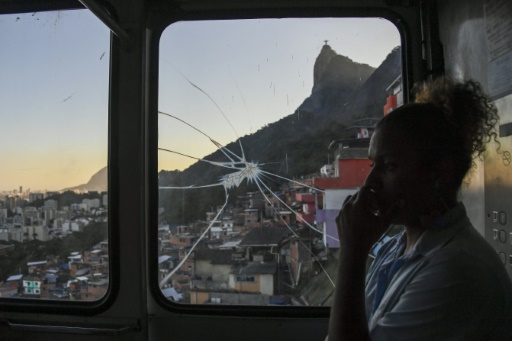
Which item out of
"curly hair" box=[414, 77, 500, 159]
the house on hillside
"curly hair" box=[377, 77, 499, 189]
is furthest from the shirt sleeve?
the house on hillside

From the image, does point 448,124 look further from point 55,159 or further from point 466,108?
point 55,159

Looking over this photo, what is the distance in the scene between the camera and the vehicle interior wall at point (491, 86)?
4.78 feet

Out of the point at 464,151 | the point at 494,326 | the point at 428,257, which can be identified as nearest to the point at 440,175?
the point at 464,151

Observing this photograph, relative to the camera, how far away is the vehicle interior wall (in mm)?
1457

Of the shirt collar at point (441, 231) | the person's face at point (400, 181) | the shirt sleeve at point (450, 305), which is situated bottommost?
the shirt sleeve at point (450, 305)

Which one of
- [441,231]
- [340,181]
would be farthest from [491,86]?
[340,181]

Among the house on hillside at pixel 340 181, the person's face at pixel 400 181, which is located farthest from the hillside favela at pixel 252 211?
the person's face at pixel 400 181

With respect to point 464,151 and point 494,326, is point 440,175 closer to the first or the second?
point 464,151

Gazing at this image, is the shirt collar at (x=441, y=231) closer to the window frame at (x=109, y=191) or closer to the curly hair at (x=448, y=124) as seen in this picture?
the curly hair at (x=448, y=124)

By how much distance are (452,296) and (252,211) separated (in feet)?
4.73

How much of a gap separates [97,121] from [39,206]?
594 mm

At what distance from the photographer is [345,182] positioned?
223 cm

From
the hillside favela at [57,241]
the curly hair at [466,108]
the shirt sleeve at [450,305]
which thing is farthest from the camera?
the hillside favela at [57,241]

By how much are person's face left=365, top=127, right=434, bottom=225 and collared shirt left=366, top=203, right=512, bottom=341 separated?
108mm
